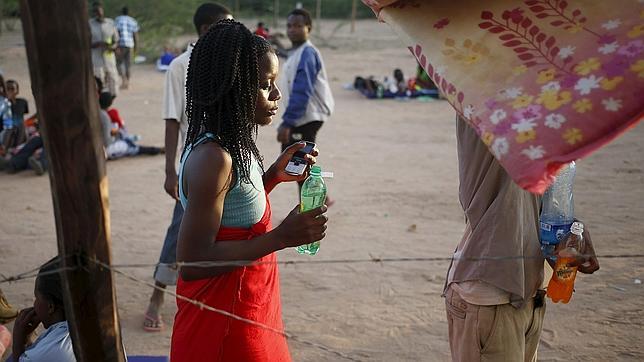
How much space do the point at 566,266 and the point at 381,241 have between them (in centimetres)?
383

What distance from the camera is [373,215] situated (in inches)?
284

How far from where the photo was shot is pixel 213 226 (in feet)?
7.73

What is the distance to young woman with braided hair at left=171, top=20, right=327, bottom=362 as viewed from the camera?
7.82ft

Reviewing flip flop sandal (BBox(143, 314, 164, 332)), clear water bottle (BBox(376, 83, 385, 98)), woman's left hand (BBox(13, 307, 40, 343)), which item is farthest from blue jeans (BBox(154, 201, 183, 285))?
clear water bottle (BBox(376, 83, 385, 98))

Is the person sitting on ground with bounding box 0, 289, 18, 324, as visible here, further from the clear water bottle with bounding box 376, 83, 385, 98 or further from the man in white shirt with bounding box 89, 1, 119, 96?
the clear water bottle with bounding box 376, 83, 385, 98

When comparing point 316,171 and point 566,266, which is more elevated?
point 316,171

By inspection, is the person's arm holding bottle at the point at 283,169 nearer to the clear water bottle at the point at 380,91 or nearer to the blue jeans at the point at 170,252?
the blue jeans at the point at 170,252

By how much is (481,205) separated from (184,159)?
3.22 ft

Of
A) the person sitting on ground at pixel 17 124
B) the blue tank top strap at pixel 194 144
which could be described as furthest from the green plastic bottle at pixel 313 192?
the person sitting on ground at pixel 17 124

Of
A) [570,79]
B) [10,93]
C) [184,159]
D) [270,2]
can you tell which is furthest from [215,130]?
[270,2]

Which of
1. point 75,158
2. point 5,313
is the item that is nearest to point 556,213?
point 75,158

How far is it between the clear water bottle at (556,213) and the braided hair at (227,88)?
1030 mm

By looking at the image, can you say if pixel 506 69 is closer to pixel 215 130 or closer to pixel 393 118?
pixel 215 130

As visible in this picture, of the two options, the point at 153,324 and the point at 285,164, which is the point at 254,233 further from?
the point at 153,324
